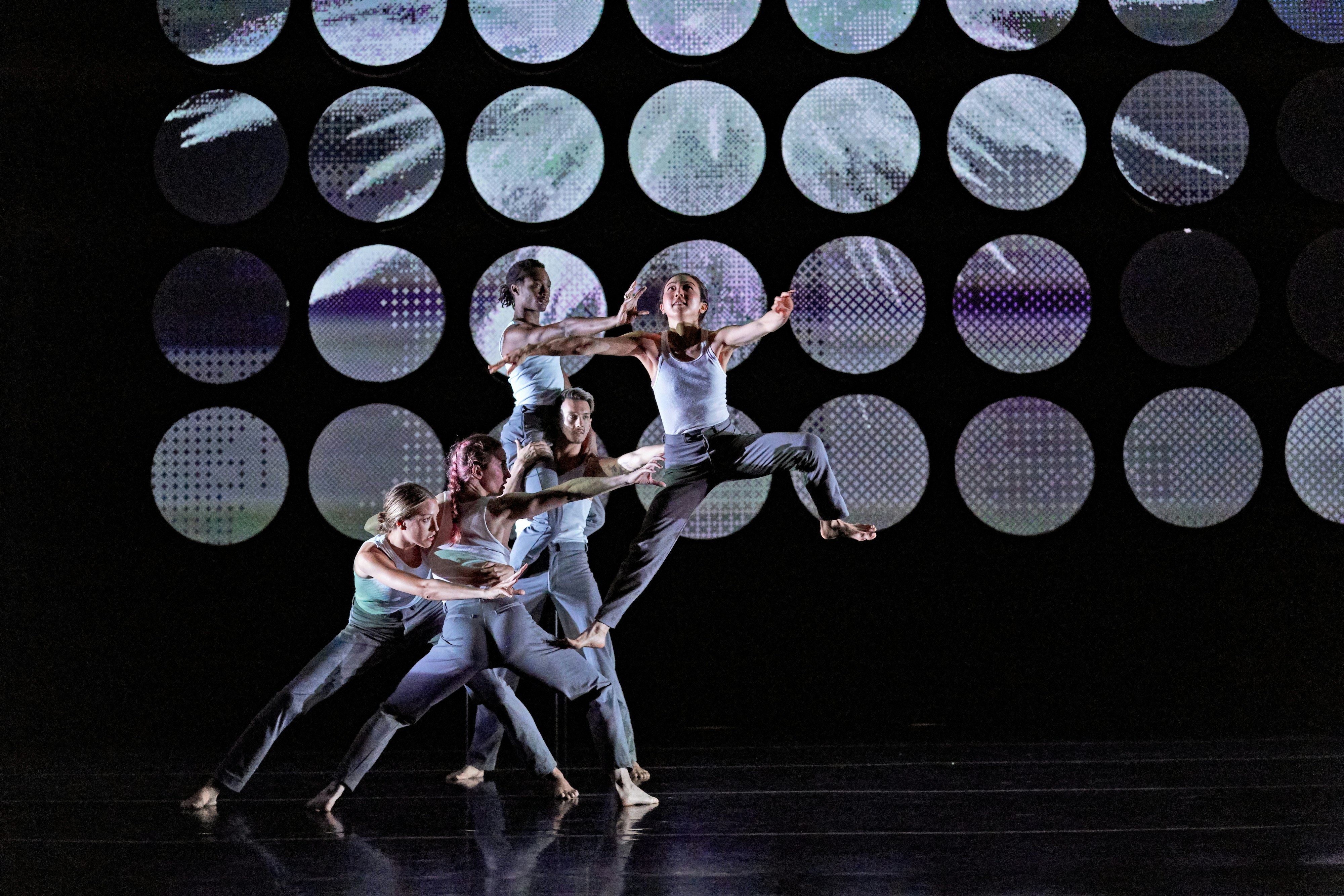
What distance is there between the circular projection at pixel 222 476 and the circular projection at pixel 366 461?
0.72ft

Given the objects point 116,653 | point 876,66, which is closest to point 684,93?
point 876,66

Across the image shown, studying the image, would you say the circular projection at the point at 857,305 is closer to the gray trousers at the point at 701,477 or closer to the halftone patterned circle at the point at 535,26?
the gray trousers at the point at 701,477

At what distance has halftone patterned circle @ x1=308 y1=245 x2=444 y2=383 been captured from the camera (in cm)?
621

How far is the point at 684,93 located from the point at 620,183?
543mm

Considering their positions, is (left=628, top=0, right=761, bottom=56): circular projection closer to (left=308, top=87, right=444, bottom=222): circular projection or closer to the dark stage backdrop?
the dark stage backdrop

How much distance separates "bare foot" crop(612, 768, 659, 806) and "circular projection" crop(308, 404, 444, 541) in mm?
2228

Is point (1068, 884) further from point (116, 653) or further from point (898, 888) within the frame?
point (116, 653)

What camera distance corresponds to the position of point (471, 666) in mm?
4309

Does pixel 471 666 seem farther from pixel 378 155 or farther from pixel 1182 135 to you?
pixel 1182 135

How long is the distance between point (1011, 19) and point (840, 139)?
3.38 feet

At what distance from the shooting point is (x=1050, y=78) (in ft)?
20.5

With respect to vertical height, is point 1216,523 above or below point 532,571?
below

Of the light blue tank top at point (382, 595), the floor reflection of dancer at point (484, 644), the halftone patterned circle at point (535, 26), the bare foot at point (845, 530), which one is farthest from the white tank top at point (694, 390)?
the halftone patterned circle at point (535, 26)

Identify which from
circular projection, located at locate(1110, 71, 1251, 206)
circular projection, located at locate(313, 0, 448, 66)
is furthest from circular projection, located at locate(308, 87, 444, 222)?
circular projection, located at locate(1110, 71, 1251, 206)
